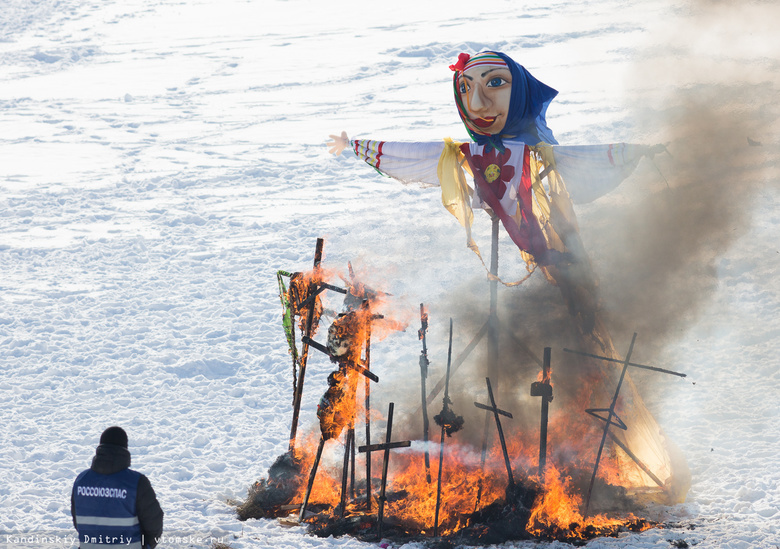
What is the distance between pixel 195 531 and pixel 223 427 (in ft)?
9.89

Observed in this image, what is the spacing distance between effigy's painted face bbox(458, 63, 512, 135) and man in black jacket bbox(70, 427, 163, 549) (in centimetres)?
499

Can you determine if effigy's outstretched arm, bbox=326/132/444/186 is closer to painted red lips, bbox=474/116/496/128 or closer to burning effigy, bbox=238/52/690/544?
burning effigy, bbox=238/52/690/544

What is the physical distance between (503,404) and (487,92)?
12.3 feet

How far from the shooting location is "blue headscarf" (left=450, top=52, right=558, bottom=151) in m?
8.39

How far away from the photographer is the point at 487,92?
27.6 ft

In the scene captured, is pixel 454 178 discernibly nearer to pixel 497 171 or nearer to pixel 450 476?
pixel 497 171

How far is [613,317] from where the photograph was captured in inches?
460

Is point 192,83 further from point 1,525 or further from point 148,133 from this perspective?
point 1,525

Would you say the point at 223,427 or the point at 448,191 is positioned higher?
the point at 448,191

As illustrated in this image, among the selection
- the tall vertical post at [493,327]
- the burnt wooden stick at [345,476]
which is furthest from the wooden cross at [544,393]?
the burnt wooden stick at [345,476]

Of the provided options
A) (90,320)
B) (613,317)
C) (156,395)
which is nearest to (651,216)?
(613,317)

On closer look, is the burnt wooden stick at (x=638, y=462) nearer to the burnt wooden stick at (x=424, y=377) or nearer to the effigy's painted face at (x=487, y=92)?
the burnt wooden stick at (x=424, y=377)

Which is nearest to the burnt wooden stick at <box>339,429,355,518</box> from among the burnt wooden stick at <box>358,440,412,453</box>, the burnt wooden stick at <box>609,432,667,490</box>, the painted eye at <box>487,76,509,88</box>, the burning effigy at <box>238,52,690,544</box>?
the burning effigy at <box>238,52,690,544</box>

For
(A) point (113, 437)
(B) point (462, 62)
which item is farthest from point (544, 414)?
(A) point (113, 437)
